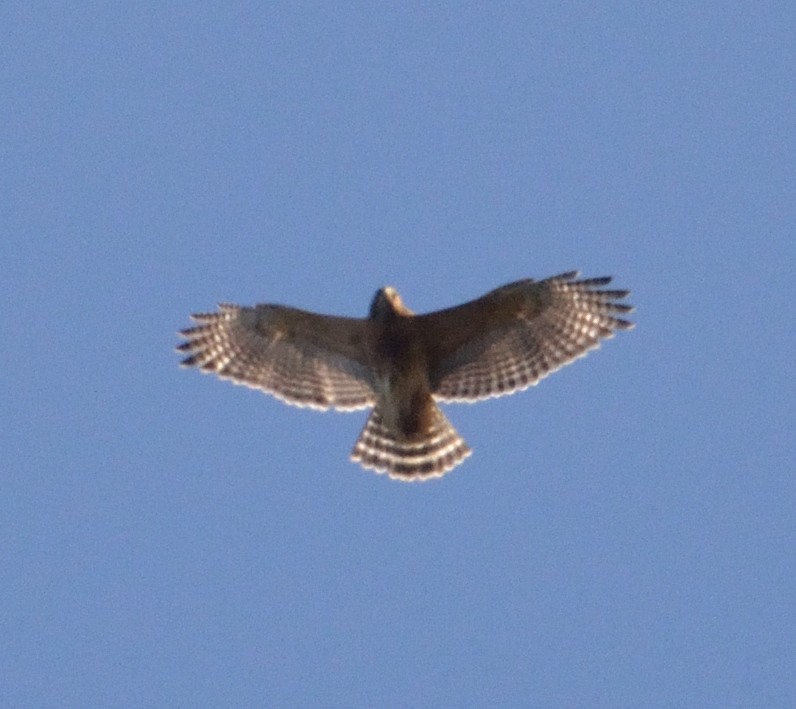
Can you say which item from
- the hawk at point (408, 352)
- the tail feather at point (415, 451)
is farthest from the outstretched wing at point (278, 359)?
the tail feather at point (415, 451)

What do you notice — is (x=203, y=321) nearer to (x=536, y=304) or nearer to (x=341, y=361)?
(x=341, y=361)

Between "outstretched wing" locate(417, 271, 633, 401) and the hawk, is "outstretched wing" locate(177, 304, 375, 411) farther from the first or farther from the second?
"outstretched wing" locate(417, 271, 633, 401)

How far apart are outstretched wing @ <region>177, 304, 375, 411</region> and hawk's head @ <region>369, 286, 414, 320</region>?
65 cm

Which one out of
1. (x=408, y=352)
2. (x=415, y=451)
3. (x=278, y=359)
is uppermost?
(x=278, y=359)

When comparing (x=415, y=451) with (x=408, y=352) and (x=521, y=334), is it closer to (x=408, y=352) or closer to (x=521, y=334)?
(x=408, y=352)

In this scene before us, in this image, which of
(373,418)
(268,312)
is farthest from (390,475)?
(268,312)

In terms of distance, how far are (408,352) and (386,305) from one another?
498 mm

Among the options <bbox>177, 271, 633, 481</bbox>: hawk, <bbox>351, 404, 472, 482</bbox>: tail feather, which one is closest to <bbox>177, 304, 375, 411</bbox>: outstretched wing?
<bbox>177, 271, 633, 481</bbox>: hawk

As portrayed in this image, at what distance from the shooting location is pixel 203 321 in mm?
18797

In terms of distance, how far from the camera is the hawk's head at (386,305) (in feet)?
59.4

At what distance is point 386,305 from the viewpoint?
59.4ft

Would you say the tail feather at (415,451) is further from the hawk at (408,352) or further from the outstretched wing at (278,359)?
the outstretched wing at (278,359)

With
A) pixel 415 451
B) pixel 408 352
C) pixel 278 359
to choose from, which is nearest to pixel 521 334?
pixel 408 352

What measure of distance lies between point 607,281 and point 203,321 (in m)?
3.41
